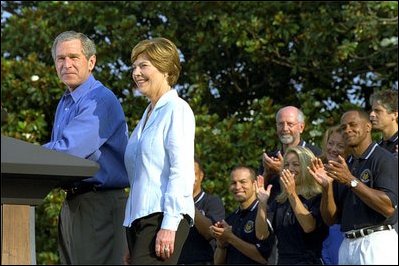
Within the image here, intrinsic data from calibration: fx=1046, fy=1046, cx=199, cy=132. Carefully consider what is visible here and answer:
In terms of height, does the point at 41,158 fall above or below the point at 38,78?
below

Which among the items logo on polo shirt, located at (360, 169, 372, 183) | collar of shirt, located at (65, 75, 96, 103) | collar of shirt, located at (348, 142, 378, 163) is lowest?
logo on polo shirt, located at (360, 169, 372, 183)

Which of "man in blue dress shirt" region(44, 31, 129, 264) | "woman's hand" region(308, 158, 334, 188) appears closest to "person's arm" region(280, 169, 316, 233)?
"woman's hand" region(308, 158, 334, 188)

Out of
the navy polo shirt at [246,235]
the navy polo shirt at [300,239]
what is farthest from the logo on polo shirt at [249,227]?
the navy polo shirt at [300,239]

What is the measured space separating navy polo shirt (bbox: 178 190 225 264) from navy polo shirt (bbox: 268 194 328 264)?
38.4 inches

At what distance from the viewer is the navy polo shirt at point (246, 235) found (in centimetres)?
757

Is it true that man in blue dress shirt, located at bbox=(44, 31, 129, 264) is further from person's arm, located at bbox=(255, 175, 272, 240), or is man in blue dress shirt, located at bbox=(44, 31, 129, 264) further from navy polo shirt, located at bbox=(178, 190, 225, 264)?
navy polo shirt, located at bbox=(178, 190, 225, 264)

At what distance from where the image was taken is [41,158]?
11.7 ft

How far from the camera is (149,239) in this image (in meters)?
4.54

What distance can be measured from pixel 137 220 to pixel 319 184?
2396 mm

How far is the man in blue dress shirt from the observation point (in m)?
4.89

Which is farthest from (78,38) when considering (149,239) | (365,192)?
(365,192)

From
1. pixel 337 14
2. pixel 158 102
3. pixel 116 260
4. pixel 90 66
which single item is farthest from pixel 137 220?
pixel 337 14

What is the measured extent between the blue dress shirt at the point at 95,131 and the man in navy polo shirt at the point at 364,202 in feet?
5.60

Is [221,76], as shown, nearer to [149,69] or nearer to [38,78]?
Result: [38,78]
